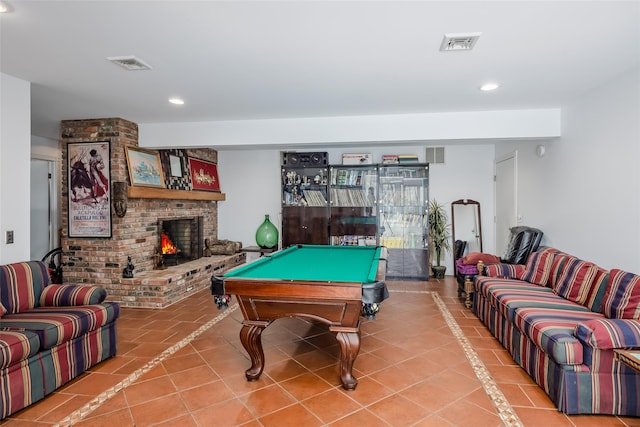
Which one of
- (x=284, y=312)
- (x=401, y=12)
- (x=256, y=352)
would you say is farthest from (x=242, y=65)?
(x=256, y=352)

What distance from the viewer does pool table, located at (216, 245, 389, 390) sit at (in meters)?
2.25

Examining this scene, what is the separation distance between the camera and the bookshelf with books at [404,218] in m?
5.84

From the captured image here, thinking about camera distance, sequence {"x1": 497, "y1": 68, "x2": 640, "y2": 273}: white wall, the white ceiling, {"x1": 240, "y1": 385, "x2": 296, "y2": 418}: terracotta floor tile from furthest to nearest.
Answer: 1. {"x1": 497, "y1": 68, "x2": 640, "y2": 273}: white wall
2. {"x1": 240, "y1": 385, "x2": 296, "y2": 418}: terracotta floor tile
3. the white ceiling

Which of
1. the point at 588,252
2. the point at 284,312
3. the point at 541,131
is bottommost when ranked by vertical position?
the point at 284,312

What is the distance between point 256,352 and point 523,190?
13.8 ft

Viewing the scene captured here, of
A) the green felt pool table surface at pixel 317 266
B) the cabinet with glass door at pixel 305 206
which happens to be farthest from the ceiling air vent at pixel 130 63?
the cabinet with glass door at pixel 305 206

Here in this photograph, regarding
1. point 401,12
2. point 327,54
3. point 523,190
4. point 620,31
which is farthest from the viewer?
point 523,190

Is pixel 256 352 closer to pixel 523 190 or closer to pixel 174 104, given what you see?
pixel 174 104

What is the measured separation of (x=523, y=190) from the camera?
4.79 meters

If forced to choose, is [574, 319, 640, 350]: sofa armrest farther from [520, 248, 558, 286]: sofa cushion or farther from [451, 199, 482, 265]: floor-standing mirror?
[451, 199, 482, 265]: floor-standing mirror

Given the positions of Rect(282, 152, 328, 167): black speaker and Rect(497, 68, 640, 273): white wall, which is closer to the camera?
Rect(497, 68, 640, 273): white wall

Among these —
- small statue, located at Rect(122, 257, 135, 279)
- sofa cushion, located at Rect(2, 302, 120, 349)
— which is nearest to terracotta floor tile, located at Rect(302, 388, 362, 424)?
sofa cushion, located at Rect(2, 302, 120, 349)

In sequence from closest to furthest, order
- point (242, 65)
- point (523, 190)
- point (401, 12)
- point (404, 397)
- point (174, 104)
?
point (401, 12)
point (404, 397)
point (242, 65)
point (174, 104)
point (523, 190)

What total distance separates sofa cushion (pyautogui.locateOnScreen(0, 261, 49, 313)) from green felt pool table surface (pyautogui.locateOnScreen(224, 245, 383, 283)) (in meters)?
1.74
